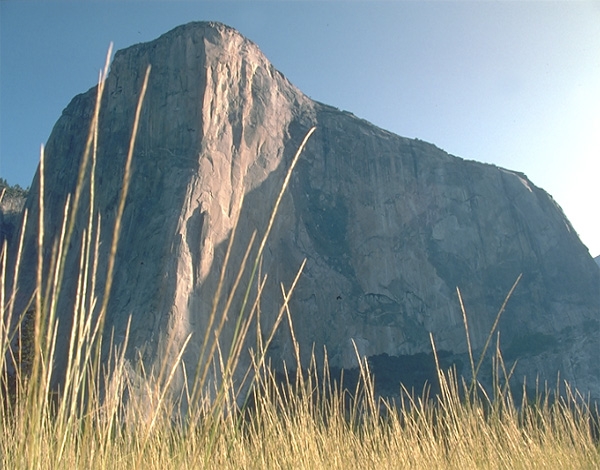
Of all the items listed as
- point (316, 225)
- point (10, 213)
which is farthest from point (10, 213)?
point (316, 225)

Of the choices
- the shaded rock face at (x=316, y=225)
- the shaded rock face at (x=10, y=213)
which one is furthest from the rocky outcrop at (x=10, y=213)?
the shaded rock face at (x=316, y=225)

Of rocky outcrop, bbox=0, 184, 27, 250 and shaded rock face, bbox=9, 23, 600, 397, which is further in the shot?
rocky outcrop, bbox=0, 184, 27, 250

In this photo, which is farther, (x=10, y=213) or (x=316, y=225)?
(x=10, y=213)

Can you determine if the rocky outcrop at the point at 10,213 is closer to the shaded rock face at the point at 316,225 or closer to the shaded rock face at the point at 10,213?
the shaded rock face at the point at 10,213

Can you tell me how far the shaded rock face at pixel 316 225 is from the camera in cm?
2258

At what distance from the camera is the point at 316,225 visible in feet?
93.1

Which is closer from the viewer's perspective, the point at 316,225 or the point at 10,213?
the point at 316,225

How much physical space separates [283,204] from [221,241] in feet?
17.1

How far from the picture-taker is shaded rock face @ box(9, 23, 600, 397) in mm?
22578

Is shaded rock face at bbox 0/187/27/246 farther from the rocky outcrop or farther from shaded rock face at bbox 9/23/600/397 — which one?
shaded rock face at bbox 9/23/600/397

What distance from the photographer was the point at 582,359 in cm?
2669

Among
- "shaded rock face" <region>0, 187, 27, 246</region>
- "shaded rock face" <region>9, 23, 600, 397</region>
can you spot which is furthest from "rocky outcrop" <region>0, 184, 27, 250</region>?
"shaded rock face" <region>9, 23, 600, 397</region>

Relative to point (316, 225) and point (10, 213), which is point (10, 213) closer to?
point (10, 213)

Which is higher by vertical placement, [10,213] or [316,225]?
[10,213]
